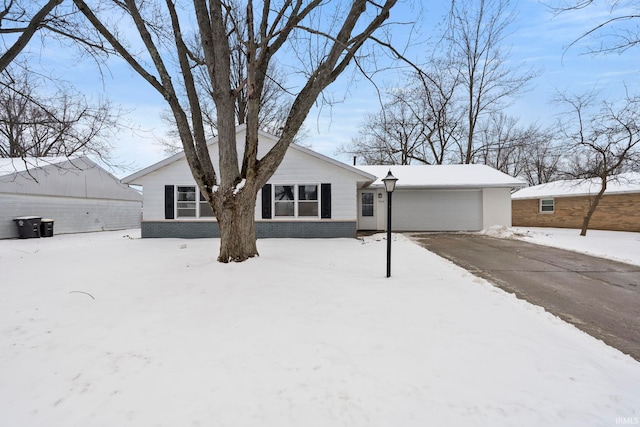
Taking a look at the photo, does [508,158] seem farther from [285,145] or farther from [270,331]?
[270,331]

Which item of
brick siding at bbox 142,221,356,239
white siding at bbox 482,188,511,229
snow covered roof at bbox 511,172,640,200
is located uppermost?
snow covered roof at bbox 511,172,640,200

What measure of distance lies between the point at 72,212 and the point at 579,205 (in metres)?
29.4

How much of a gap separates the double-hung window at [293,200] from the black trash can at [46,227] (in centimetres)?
1300

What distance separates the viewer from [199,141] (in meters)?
6.02

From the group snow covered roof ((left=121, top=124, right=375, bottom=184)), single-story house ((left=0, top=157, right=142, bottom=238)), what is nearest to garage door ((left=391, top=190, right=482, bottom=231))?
snow covered roof ((left=121, top=124, right=375, bottom=184))

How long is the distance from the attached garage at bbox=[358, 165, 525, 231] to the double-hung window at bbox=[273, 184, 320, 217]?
437 centimetres

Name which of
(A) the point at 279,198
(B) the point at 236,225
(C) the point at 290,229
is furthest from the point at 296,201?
(B) the point at 236,225

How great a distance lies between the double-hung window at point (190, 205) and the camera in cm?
1176

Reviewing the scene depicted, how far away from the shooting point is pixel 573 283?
556cm

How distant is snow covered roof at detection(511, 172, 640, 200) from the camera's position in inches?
573

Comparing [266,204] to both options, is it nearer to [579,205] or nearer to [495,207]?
[495,207]

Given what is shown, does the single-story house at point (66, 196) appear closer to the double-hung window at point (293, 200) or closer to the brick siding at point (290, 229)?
the brick siding at point (290, 229)

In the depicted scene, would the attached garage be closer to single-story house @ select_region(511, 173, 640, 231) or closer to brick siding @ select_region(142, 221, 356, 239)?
brick siding @ select_region(142, 221, 356, 239)

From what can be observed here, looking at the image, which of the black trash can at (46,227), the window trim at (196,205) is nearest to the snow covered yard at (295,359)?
the window trim at (196,205)
